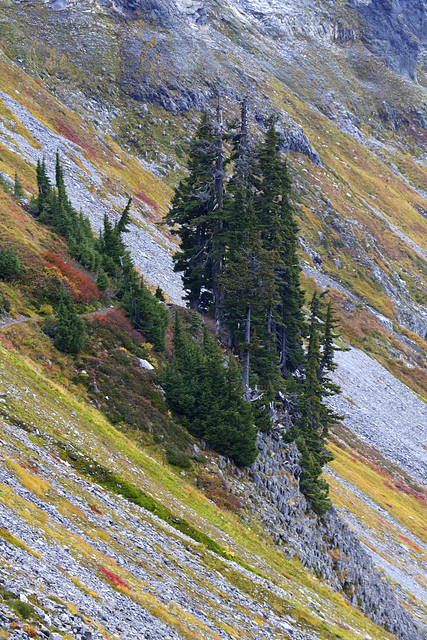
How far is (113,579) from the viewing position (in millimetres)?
14391

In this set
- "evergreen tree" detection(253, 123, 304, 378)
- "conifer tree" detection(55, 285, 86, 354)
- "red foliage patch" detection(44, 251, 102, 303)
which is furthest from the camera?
"evergreen tree" detection(253, 123, 304, 378)

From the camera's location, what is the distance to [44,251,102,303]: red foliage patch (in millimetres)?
A: 34406

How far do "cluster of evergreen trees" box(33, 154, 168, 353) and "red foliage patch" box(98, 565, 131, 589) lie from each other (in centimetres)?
1530

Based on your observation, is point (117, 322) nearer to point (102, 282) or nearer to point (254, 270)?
point (102, 282)

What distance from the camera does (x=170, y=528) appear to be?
2136cm

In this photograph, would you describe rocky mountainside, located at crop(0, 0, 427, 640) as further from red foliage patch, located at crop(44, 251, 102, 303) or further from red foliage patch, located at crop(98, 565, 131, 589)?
red foliage patch, located at crop(44, 251, 102, 303)

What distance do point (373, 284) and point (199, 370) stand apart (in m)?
88.2

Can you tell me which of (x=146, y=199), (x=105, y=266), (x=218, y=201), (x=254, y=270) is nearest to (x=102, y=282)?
(x=105, y=266)

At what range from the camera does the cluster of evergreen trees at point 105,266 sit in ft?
119

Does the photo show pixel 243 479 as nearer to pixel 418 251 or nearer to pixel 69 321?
pixel 69 321

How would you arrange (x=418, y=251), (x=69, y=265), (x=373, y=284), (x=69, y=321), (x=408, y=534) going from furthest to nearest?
(x=418, y=251) < (x=373, y=284) < (x=408, y=534) < (x=69, y=265) < (x=69, y=321)

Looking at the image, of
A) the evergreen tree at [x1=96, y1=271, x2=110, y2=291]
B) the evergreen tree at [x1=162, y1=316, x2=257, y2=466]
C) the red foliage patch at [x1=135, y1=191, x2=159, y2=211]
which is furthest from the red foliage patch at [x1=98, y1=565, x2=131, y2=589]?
the red foliage patch at [x1=135, y1=191, x2=159, y2=211]

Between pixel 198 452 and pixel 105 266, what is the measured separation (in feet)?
63.0

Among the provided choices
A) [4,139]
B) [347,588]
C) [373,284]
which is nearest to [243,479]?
[347,588]
